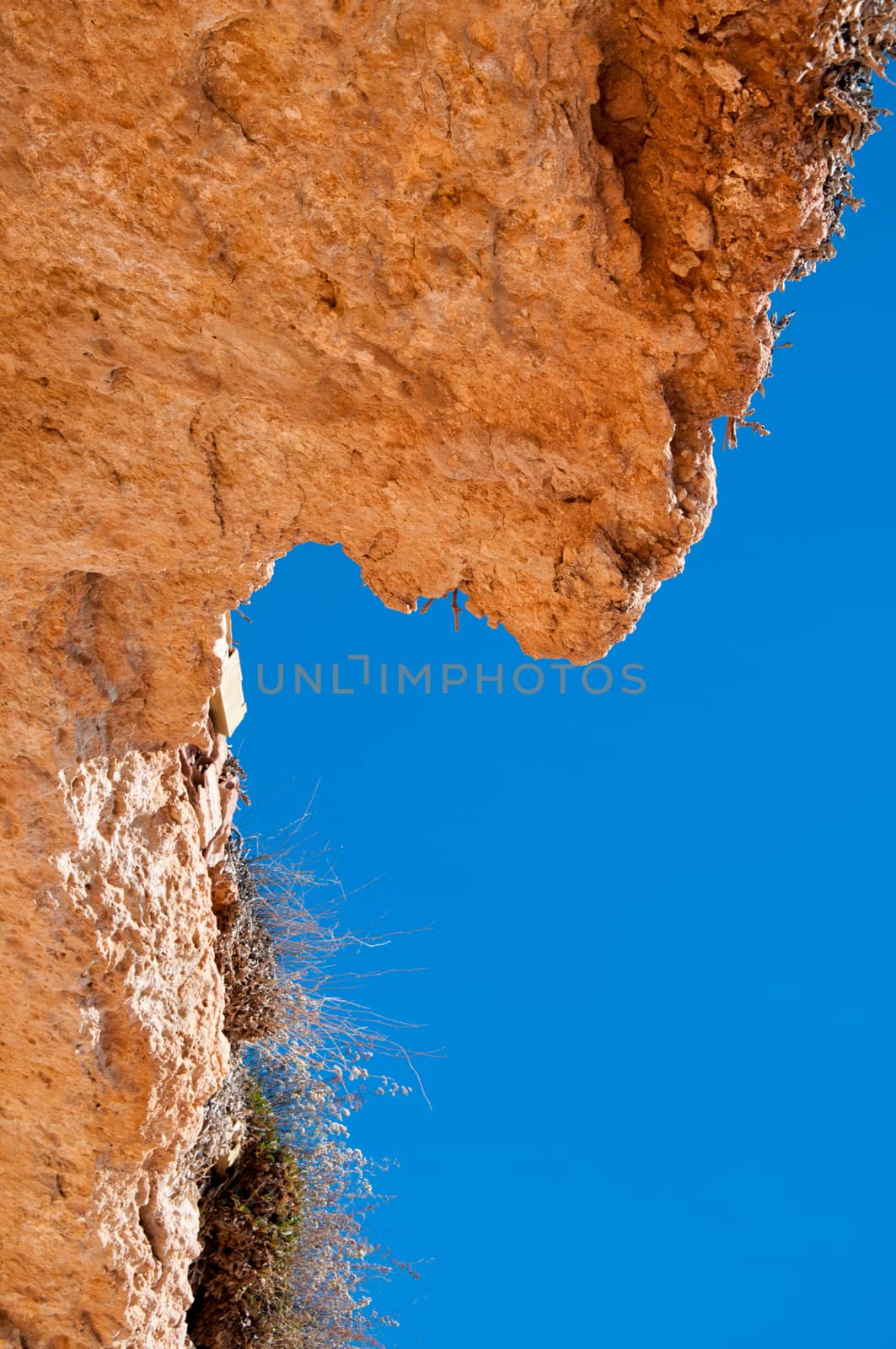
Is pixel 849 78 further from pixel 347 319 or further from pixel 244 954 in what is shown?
pixel 244 954

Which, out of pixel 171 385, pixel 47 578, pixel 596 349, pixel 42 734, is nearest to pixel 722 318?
pixel 596 349

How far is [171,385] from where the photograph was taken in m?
1.59

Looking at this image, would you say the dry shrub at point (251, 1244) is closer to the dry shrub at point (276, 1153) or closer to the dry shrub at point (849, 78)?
the dry shrub at point (276, 1153)

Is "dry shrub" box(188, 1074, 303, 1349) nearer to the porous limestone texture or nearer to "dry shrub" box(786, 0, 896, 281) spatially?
the porous limestone texture

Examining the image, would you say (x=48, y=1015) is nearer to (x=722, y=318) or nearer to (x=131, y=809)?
(x=131, y=809)

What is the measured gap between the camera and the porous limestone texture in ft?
4.12

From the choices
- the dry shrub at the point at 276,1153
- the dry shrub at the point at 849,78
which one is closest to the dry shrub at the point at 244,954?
the dry shrub at the point at 276,1153

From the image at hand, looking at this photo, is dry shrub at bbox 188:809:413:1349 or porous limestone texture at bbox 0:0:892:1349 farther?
dry shrub at bbox 188:809:413:1349

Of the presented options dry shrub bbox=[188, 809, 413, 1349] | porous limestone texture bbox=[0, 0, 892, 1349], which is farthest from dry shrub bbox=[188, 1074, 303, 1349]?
porous limestone texture bbox=[0, 0, 892, 1349]

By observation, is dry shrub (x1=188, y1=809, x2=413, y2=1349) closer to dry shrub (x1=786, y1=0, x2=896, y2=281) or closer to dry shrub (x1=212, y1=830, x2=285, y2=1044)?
dry shrub (x1=212, y1=830, x2=285, y2=1044)

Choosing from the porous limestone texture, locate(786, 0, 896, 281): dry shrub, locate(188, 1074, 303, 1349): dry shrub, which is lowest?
locate(188, 1074, 303, 1349): dry shrub

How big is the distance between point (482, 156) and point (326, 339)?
1.02 ft

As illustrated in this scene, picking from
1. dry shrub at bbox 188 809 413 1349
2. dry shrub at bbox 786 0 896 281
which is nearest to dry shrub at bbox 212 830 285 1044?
dry shrub at bbox 188 809 413 1349

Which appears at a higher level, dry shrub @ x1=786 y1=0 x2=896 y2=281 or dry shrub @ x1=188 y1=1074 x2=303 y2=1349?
dry shrub @ x1=786 y1=0 x2=896 y2=281
